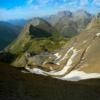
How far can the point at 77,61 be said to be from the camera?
11650 cm

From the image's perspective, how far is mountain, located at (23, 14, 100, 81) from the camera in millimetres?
106312

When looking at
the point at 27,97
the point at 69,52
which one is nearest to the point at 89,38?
the point at 69,52

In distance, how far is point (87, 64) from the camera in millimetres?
111750

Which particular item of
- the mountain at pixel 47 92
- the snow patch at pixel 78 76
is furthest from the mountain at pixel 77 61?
the mountain at pixel 47 92

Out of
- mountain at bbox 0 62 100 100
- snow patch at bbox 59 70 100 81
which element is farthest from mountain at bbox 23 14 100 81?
mountain at bbox 0 62 100 100

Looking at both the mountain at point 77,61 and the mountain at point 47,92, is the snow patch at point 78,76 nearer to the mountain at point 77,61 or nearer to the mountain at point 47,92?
the mountain at point 77,61

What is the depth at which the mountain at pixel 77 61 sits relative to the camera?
106 m

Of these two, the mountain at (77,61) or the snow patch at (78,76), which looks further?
the mountain at (77,61)

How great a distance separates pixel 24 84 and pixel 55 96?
2020cm

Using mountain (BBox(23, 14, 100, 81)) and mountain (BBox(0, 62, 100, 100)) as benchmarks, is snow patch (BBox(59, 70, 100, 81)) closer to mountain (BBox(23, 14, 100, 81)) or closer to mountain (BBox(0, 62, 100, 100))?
mountain (BBox(23, 14, 100, 81))

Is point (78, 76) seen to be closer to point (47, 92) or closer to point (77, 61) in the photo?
point (77, 61)

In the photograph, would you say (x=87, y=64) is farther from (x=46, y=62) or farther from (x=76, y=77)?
(x=46, y=62)

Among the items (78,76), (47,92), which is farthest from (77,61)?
(47,92)

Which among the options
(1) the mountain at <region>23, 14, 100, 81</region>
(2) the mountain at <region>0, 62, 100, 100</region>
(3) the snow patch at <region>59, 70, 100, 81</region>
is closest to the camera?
(2) the mountain at <region>0, 62, 100, 100</region>
